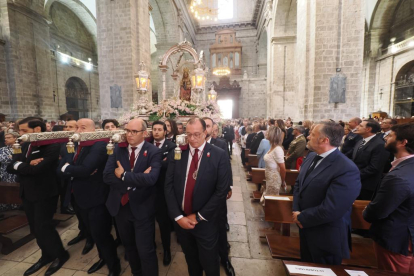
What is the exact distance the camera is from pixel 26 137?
1.94 m

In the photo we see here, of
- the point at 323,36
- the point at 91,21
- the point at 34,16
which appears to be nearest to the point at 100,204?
the point at 323,36

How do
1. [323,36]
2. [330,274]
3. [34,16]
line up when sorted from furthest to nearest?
1. [34,16]
2. [323,36]
3. [330,274]

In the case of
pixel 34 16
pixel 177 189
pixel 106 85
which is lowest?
pixel 177 189

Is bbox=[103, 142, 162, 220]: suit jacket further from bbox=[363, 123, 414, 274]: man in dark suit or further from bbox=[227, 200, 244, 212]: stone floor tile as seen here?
Result: bbox=[227, 200, 244, 212]: stone floor tile

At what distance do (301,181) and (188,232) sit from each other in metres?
1.24

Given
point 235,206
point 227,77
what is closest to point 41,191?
point 235,206

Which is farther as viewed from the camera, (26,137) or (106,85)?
(106,85)

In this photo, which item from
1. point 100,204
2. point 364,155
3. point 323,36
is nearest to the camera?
point 100,204

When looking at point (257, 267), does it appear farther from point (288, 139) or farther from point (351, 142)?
point (288, 139)

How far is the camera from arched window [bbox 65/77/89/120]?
54.1 feet

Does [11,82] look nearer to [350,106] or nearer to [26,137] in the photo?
[26,137]

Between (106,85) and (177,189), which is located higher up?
(106,85)

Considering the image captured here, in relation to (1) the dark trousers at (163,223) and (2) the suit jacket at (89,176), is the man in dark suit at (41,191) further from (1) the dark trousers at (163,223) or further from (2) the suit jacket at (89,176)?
(1) the dark trousers at (163,223)

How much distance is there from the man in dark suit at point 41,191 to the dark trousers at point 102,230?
573 millimetres
